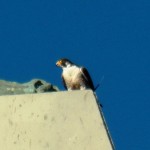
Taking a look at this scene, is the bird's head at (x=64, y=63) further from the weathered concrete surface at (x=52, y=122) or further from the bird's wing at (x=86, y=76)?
the weathered concrete surface at (x=52, y=122)

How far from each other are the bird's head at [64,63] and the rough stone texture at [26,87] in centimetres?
257

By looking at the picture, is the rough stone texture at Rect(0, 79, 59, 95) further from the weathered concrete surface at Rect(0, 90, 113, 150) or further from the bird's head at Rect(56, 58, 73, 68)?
the bird's head at Rect(56, 58, 73, 68)

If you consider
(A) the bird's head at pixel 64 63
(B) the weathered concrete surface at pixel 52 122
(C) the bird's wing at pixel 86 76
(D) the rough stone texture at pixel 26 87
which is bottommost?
(B) the weathered concrete surface at pixel 52 122

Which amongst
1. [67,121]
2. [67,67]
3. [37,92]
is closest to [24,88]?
[37,92]

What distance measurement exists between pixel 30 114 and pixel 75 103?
0.28 m

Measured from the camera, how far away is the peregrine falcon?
333 inches

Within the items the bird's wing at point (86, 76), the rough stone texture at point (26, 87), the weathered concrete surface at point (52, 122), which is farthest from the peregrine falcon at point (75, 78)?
the weathered concrete surface at point (52, 122)

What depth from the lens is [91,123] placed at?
6145 mm

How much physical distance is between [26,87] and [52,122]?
54 cm

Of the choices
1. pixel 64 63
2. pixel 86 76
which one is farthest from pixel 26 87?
pixel 64 63

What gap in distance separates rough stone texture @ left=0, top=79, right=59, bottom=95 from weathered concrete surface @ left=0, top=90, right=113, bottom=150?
22 centimetres

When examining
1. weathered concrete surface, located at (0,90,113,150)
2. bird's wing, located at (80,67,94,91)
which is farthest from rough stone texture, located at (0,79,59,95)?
bird's wing, located at (80,67,94,91)

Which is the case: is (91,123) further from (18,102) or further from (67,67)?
(67,67)

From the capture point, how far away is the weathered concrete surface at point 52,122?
6.00 m
